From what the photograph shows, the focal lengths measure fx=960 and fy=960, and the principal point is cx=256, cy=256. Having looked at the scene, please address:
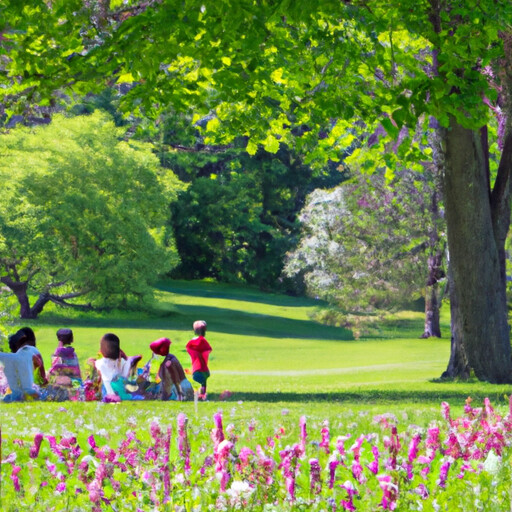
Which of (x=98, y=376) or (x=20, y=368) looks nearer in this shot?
(x=20, y=368)

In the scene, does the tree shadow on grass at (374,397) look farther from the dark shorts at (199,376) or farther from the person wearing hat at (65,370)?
the person wearing hat at (65,370)

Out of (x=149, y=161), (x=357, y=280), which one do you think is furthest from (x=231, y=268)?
(x=357, y=280)

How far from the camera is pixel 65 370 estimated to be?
621 inches

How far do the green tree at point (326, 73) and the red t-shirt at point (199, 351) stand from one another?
395 centimetres

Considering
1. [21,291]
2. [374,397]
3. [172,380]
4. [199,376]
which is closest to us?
[172,380]

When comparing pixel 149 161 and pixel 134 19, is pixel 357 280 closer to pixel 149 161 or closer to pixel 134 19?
pixel 149 161

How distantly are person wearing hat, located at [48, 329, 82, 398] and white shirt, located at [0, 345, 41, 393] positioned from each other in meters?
0.48

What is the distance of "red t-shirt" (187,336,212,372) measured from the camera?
627 inches

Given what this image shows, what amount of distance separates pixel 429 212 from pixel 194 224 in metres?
31.1

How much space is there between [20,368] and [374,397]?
5.84 metres

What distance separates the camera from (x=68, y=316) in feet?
151

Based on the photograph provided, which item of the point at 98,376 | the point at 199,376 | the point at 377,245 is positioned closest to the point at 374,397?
the point at 199,376

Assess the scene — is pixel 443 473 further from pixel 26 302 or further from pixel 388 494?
pixel 26 302

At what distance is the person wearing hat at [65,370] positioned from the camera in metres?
15.7
